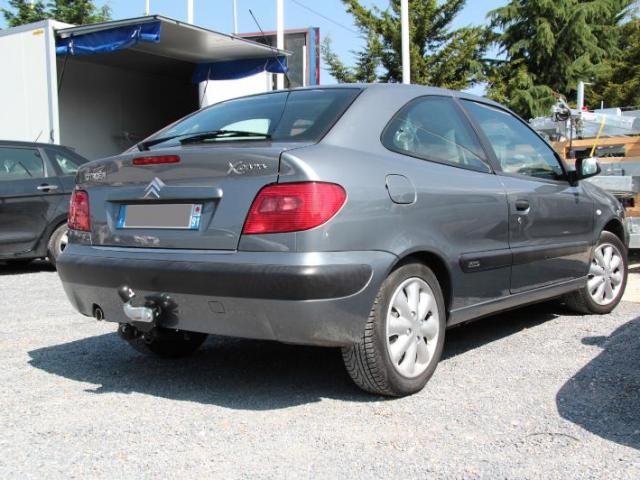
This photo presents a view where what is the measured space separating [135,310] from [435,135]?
1.81 m

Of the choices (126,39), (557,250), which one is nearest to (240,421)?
(557,250)

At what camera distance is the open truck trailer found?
1068 centimetres

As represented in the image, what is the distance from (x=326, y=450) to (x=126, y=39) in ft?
31.9

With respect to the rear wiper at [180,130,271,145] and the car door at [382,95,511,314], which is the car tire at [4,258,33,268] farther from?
the car door at [382,95,511,314]

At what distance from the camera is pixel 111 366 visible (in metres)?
4.09

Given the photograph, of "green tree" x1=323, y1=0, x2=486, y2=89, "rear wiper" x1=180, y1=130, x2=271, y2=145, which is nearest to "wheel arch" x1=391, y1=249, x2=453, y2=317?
"rear wiper" x1=180, y1=130, x2=271, y2=145

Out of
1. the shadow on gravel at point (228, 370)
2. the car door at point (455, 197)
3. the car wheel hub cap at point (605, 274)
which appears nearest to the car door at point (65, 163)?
the shadow on gravel at point (228, 370)

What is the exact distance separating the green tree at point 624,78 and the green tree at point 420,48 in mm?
6094

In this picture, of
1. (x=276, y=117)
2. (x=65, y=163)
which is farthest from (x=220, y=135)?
(x=65, y=163)

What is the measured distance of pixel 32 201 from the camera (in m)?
7.88

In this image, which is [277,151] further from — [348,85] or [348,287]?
[348,85]

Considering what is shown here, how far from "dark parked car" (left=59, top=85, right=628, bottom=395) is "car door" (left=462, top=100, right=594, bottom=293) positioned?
26 mm

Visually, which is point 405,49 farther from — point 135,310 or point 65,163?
point 135,310

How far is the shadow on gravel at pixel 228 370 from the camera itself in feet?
11.6
